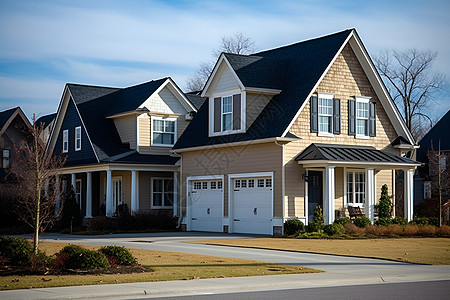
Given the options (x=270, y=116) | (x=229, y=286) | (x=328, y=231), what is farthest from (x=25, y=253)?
(x=270, y=116)

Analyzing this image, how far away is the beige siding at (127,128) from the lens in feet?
135

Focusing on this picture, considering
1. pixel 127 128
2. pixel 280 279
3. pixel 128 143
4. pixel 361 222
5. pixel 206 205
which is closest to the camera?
pixel 280 279

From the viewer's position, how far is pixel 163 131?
4184 centimetres

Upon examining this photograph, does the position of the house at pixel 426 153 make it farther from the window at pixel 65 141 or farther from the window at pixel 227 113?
the window at pixel 65 141

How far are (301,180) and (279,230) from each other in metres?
2.59

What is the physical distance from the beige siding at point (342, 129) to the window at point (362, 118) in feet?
1.37

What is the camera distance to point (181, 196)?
38.2m

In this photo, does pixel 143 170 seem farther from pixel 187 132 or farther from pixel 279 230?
pixel 279 230

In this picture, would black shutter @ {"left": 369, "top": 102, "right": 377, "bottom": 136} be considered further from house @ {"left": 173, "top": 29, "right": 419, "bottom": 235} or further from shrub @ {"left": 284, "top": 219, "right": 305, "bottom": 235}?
shrub @ {"left": 284, "top": 219, "right": 305, "bottom": 235}

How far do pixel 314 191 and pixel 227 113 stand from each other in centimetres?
605

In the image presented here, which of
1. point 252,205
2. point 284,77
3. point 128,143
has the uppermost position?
point 284,77

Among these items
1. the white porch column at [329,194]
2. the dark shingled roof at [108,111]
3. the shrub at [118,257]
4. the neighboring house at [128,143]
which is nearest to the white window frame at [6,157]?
the neighboring house at [128,143]

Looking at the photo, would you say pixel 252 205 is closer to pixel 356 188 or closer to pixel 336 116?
pixel 356 188

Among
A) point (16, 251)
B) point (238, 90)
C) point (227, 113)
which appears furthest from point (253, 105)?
point (16, 251)
